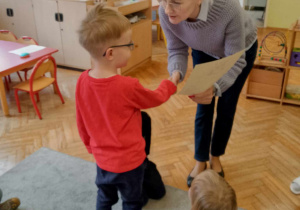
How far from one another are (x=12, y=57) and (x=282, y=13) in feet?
17.9

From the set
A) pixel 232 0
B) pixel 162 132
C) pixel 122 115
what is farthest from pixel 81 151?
pixel 232 0

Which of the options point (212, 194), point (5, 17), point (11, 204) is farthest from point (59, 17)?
point (212, 194)

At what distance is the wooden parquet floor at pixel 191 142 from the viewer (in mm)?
2180

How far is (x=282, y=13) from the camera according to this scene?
21.2ft

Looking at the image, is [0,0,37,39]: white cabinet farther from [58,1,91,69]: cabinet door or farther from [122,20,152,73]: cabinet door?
[122,20,152,73]: cabinet door

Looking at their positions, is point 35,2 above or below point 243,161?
above

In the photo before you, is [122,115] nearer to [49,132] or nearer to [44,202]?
[44,202]

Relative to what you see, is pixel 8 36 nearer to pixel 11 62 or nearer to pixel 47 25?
pixel 47 25

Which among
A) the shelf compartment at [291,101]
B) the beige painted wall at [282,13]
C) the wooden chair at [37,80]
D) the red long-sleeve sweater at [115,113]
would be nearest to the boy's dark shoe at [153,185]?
the red long-sleeve sweater at [115,113]

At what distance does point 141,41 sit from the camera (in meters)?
4.36

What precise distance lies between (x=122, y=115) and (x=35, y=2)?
3.46m

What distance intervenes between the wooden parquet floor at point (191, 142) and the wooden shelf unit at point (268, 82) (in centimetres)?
9

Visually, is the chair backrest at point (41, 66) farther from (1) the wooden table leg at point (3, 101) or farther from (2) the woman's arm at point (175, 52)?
(2) the woman's arm at point (175, 52)

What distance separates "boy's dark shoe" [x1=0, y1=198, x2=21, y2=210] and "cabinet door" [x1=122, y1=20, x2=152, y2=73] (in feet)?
8.04
